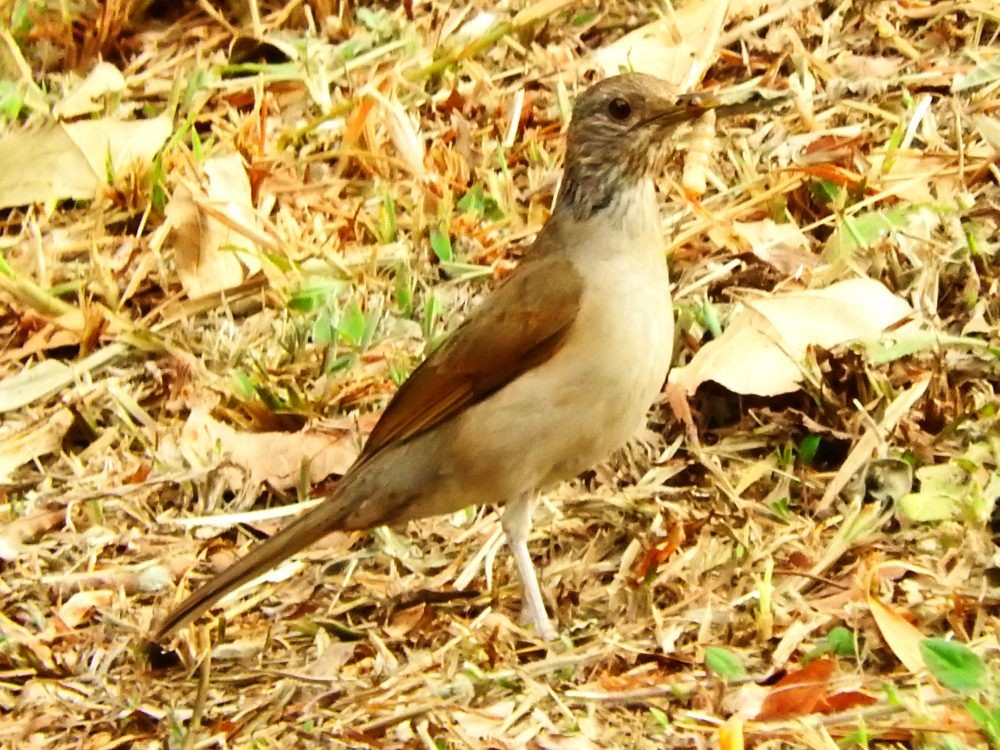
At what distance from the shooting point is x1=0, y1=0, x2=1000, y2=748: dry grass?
3.80m

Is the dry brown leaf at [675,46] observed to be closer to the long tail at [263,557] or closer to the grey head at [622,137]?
the grey head at [622,137]

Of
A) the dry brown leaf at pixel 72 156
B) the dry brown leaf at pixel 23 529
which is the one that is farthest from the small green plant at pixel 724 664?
the dry brown leaf at pixel 72 156

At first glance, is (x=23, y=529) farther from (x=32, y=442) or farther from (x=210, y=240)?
(x=210, y=240)

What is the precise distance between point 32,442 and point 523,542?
1.78 m

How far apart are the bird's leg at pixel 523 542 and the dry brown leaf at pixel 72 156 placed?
2541 mm

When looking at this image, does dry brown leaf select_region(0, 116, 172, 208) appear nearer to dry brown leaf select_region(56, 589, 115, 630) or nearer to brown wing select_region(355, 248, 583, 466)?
dry brown leaf select_region(56, 589, 115, 630)

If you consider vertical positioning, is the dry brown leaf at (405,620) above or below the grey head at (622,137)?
below

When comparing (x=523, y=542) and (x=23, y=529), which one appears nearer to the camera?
(x=523, y=542)

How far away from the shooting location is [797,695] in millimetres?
3461

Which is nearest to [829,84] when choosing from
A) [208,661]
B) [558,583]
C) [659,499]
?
[659,499]

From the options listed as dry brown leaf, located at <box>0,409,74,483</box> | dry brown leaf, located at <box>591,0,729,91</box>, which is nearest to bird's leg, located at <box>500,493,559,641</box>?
dry brown leaf, located at <box>0,409,74,483</box>

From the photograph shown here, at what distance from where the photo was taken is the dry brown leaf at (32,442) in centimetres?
499

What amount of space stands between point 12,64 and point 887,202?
12.4 ft

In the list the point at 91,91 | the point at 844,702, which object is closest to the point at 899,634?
the point at 844,702
